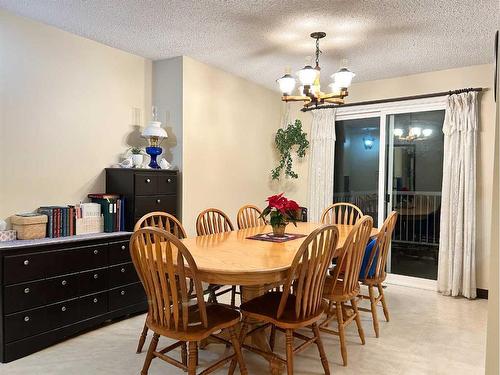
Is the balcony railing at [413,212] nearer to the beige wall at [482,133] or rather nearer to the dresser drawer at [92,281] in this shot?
the beige wall at [482,133]

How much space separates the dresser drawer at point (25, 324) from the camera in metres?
2.51

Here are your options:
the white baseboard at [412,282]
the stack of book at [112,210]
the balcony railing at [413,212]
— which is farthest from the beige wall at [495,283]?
the balcony railing at [413,212]

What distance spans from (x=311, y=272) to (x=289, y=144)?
3380 mm

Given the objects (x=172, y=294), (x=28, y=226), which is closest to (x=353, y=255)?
(x=172, y=294)

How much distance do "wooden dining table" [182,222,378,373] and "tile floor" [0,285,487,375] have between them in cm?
54

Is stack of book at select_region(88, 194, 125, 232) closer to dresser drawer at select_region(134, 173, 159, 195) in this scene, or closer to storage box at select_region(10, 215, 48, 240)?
dresser drawer at select_region(134, 173, 159, 195)

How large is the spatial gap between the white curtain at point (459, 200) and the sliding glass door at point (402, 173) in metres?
0.28

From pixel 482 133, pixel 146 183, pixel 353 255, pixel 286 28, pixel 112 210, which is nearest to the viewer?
pixel 353 255

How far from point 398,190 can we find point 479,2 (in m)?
2.58

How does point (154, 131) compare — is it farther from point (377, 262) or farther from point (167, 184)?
point (377, 262)

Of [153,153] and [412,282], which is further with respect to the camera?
[412,282]

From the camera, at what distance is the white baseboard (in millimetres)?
4469

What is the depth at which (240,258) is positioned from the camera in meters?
2.25

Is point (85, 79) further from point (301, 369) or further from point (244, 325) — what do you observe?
point (301, 369)
